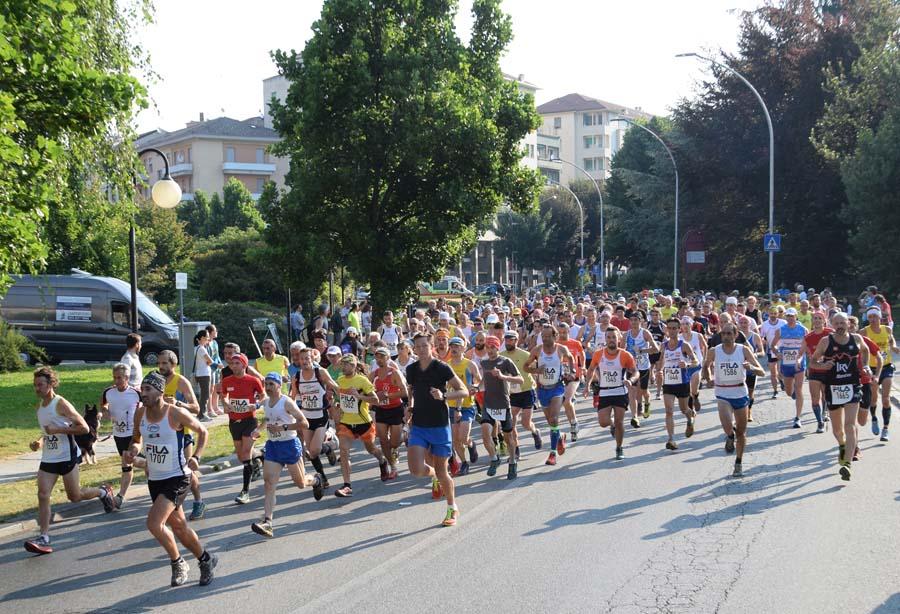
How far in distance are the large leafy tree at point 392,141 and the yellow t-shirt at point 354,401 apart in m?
11.0

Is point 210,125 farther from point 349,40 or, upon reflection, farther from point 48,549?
point 48,549

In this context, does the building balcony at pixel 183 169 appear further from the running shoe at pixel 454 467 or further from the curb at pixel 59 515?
the running shoe at pixel 454 467

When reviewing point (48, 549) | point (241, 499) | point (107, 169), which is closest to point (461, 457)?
point (241, 499)

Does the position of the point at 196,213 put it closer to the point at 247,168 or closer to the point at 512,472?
the point at 247,168

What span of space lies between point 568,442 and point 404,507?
4838 millimetres

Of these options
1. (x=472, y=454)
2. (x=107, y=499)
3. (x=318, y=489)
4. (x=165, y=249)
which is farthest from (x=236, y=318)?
(x=318, y=489)

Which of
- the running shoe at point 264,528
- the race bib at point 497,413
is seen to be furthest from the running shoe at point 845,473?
the running shoe at point 264,528

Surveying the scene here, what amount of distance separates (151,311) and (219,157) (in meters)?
61.6

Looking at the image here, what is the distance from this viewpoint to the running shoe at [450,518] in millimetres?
9102

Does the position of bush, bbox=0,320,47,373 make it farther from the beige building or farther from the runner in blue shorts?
the beige building

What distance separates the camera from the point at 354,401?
10992 millimetres

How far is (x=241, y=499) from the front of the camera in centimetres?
1069

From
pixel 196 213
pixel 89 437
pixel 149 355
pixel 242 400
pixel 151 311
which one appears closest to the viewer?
pixel 242 400

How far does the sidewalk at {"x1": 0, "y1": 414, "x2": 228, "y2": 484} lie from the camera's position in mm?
12570
